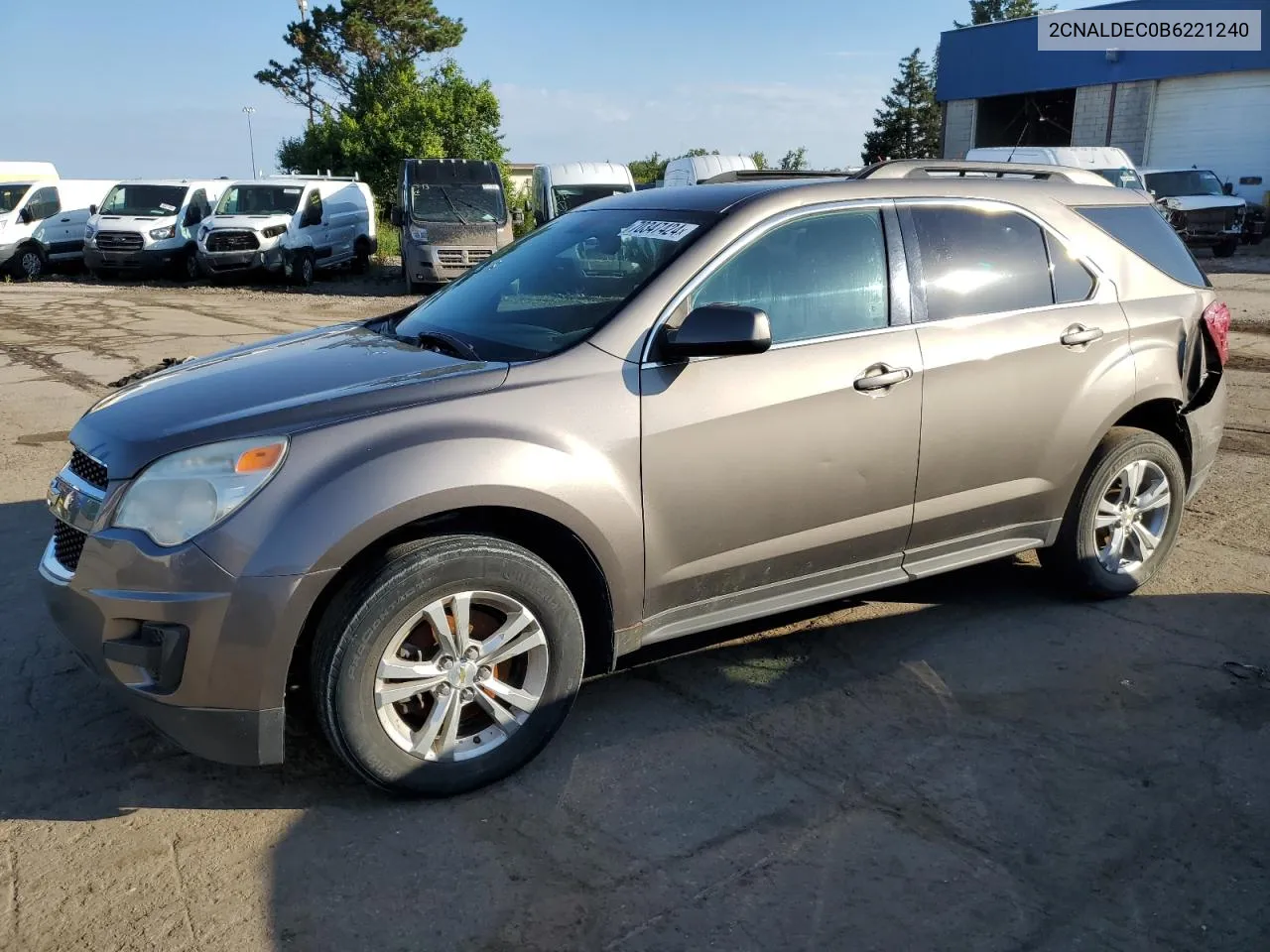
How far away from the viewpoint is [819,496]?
3709 mm

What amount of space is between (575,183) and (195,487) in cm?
1959

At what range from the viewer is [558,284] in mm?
3961

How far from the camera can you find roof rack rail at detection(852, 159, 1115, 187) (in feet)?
13.8

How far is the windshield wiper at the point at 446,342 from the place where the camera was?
3.53 m

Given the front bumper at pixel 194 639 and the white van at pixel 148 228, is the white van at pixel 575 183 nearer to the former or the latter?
the white van at pixel 148 228

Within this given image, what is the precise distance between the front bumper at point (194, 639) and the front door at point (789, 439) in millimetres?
1145

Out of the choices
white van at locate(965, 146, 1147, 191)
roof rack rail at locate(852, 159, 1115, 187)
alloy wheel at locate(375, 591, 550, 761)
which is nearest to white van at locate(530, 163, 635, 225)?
white van at locate(965, 146, 1147, 191)

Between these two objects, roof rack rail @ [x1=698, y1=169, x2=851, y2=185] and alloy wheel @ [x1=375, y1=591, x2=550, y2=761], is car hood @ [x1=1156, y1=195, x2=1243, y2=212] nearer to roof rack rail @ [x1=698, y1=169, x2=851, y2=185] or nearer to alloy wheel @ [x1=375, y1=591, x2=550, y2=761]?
roof rack rail @ [x1=698, y1=169, x2=851, y2=185]

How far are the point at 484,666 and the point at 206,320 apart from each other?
1420 cm

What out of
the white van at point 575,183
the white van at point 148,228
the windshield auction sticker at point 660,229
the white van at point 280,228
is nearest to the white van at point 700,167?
the white van at point 575,183

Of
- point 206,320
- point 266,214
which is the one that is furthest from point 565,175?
point 206,320

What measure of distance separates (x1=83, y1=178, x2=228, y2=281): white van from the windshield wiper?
66.8 feet

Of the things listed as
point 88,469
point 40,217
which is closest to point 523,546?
point 88,469

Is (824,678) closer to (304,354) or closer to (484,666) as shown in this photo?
(484,666)
